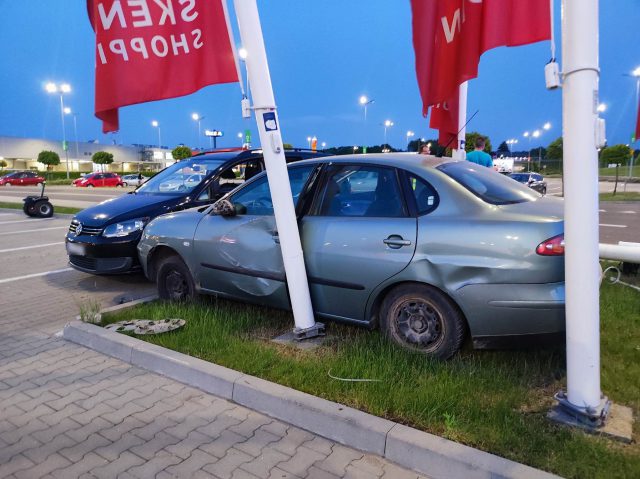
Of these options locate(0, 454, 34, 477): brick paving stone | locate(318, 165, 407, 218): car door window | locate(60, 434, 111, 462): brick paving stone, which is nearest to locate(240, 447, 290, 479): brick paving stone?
locate(60, 434, 111, 462): brick paving stone

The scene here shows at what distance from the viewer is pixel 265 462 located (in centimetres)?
279

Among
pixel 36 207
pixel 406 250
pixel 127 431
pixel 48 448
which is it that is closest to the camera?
pixel 48 448

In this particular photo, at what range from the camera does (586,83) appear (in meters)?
2.74

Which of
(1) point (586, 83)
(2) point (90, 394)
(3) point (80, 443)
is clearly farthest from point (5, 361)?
(1) point (586, 83)

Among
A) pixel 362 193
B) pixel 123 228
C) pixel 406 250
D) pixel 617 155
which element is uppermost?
pixel 617 155

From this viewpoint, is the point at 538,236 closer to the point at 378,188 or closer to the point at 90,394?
the point at 378,188

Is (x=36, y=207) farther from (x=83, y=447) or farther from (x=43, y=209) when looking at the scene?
(x=83, y=447)

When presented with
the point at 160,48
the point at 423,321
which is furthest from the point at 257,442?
the point at 160,48

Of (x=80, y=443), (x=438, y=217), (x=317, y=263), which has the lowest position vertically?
(x=80, y=443)

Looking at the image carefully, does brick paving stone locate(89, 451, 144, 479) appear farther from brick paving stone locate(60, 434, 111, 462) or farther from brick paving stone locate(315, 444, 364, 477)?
brick paving stone locate(315, 444, 364, 477)

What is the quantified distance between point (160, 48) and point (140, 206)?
9.31ft

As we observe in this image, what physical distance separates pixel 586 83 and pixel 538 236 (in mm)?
979

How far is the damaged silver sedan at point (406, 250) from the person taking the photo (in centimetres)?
329

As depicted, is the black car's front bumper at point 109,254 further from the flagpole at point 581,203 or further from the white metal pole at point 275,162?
the flagpole at point 581,203
